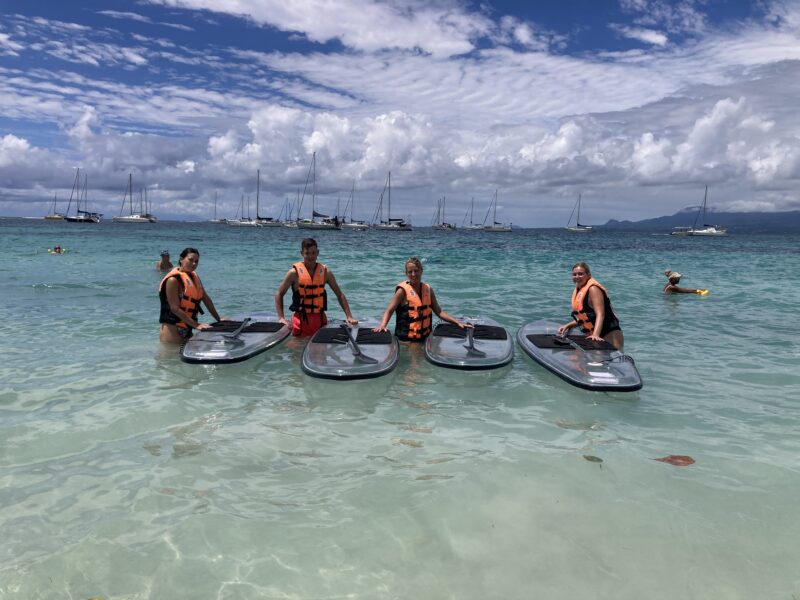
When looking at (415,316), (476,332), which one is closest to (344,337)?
(415,316)

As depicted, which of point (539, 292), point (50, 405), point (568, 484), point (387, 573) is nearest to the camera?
point (387, 573)

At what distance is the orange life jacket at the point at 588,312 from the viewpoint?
7.85 m

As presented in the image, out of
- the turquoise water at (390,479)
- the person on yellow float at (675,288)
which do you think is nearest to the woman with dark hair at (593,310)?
the turquoise water at (390,479)

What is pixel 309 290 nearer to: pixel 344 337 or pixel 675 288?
pixel 344 337

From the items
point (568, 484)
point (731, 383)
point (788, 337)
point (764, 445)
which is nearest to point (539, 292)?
point (788, 337)

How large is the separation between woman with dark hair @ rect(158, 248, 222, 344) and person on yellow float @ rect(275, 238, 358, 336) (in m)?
1.16

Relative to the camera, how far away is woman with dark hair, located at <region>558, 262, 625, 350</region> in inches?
300

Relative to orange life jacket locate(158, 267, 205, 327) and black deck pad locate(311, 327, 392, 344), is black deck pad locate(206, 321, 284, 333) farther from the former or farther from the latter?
black deck pad locate(311, 327, 392, 344)

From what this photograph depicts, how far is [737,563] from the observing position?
3.35m

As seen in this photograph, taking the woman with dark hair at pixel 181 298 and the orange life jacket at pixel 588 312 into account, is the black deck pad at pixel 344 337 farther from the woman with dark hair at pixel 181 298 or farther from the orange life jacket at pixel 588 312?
the orange life jacket at pixel 588 312

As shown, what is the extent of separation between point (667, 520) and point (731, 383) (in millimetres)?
4096

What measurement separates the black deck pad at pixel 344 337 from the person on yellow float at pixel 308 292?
28cm

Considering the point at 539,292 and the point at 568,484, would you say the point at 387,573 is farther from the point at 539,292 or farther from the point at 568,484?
the point at 539,292

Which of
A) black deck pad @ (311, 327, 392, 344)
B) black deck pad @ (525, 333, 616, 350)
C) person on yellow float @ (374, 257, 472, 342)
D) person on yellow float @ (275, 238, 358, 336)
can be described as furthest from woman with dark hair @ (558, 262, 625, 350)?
person on yellow float @ (275, 238, 358, 336)
